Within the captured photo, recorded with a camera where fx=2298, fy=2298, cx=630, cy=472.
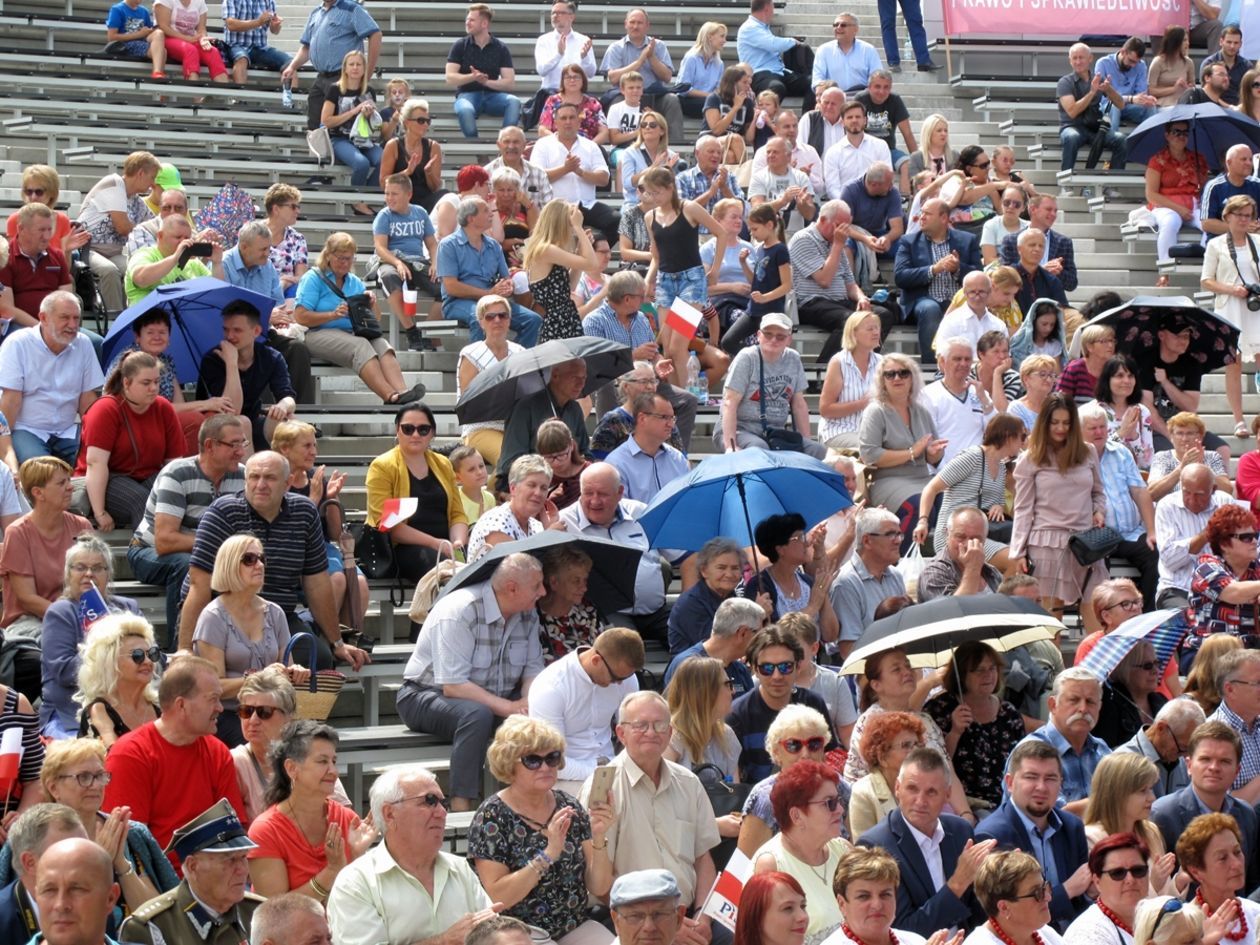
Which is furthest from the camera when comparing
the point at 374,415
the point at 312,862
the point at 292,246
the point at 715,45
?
the point at 715,45

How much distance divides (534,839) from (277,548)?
2.70 metres

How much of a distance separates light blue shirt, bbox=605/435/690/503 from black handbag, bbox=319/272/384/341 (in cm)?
235

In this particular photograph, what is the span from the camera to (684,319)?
13.1 meters

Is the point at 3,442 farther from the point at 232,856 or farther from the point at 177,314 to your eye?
the point at 232,856

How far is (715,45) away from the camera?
1941 centimetres

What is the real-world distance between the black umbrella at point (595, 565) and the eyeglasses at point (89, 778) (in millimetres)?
2411

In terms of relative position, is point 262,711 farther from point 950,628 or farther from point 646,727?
point 950,628

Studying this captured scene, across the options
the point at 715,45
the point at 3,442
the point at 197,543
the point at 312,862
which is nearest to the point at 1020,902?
the point at 312,862

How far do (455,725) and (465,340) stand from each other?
214 inches

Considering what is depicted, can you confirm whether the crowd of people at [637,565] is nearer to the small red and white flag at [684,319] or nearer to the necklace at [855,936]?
the necklace at [855,936]

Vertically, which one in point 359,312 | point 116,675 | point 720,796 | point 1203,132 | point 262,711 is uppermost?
point 1203,132

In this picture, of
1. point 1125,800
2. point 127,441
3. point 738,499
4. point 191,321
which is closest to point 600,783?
point 1125,800

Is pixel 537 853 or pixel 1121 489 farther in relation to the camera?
pixel 1121 489

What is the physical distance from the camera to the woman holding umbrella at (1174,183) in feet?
57.9
